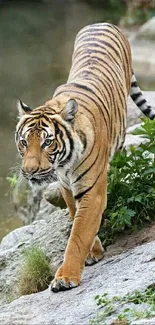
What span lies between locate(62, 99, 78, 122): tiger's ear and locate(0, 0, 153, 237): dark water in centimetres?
374

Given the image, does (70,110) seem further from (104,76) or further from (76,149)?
(104,76)

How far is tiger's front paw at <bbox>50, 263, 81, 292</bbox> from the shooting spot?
4.49 meters

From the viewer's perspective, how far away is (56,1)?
25.1m

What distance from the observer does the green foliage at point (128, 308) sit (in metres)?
3.62

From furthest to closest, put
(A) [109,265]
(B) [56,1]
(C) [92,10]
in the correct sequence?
(B) [56,1] < (C) [92,10] < (A) [109,265]

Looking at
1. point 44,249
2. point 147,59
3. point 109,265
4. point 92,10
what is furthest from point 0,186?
point 92,10

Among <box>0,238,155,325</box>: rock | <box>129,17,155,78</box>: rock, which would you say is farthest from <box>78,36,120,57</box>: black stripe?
<box>129,17,155,78</box>: rock

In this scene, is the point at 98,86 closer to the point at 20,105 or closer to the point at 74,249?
the point at 20,105

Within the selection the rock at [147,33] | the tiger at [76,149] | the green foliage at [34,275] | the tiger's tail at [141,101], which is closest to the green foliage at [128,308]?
the tiger at [76,149]

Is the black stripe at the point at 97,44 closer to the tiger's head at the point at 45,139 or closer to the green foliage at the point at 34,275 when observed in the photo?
the tiger's head at the point at 45,139

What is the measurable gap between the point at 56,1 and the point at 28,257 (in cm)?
Answer: 2050

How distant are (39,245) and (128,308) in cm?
211

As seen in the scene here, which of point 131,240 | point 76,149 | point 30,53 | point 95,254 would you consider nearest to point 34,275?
point 95,254

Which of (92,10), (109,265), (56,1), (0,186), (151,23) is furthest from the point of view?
(56,1)
